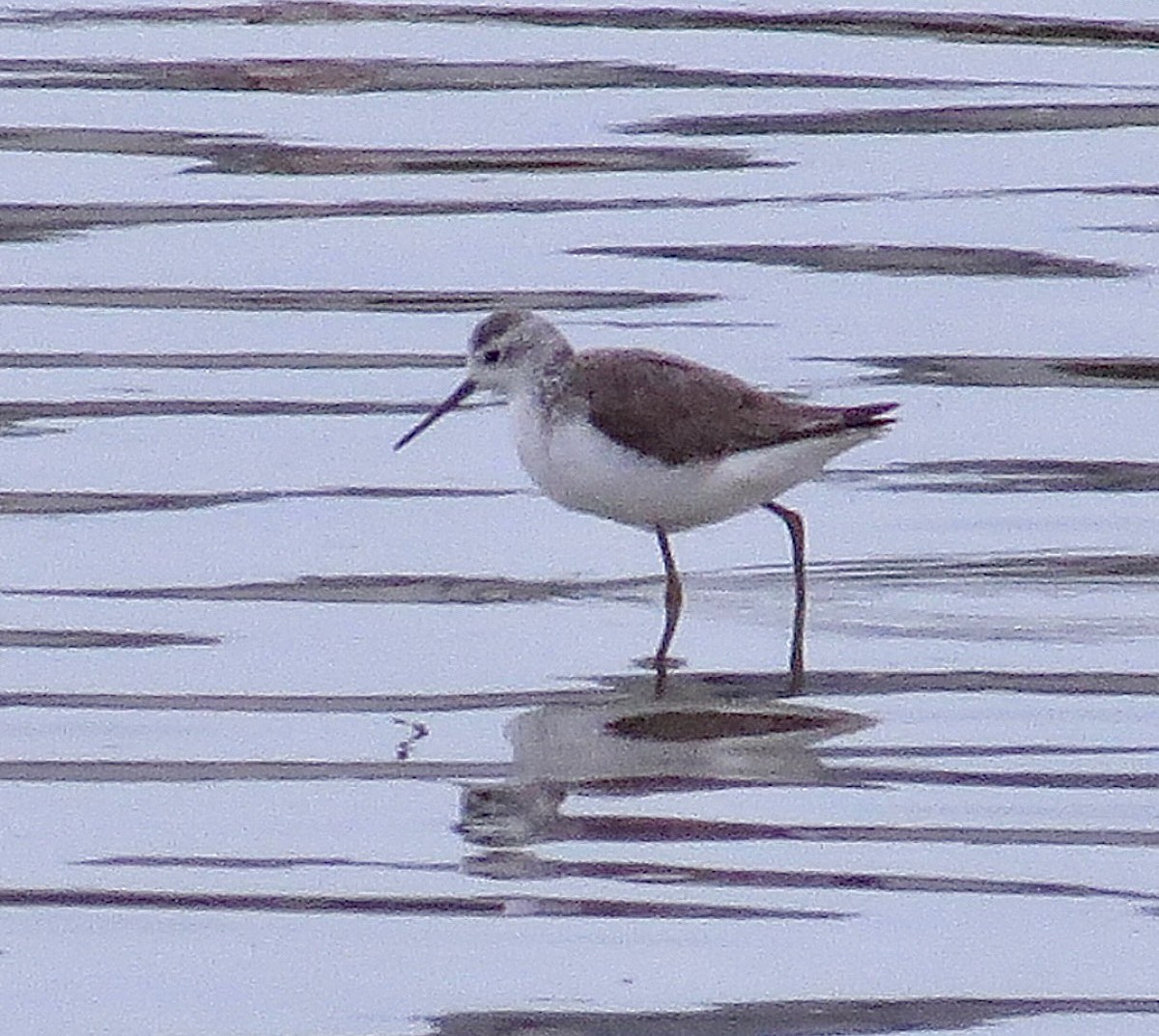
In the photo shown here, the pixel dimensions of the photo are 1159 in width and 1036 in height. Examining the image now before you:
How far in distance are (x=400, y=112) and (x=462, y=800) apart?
21.6 ft

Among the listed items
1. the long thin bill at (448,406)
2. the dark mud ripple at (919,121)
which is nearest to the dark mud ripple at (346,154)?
the dark mud ripple at (919,121)

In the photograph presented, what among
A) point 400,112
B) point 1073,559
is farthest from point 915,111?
point 1073,559

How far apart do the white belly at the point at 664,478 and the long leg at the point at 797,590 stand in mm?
67

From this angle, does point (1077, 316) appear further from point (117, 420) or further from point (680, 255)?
point (117, 420)

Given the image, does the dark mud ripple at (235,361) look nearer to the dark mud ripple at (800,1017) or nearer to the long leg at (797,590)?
the long leg at (797,590)

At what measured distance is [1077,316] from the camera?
10.2 metres

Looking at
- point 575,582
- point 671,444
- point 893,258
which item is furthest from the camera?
point 893,258

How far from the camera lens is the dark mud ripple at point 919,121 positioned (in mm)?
12508

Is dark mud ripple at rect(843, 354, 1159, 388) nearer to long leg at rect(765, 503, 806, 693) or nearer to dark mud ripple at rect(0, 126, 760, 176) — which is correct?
long leg at rect(765, 503, 806, 693)

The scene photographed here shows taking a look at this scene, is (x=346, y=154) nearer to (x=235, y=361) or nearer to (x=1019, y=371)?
(x=235, y=361)

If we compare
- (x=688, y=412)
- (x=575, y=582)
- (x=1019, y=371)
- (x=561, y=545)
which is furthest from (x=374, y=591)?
(x=1019, y=371)

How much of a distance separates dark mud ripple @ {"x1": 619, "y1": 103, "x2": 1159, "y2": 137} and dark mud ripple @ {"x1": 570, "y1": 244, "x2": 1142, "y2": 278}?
4.89ft

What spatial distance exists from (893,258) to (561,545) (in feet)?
9.03

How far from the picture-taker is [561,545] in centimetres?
840
